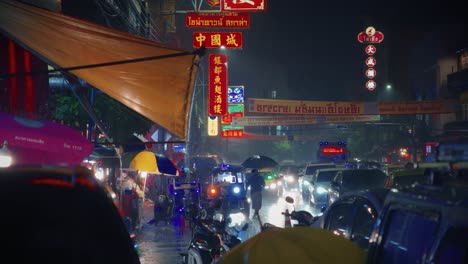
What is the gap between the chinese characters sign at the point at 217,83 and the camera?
27.1 metres

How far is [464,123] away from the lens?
71.3 feet

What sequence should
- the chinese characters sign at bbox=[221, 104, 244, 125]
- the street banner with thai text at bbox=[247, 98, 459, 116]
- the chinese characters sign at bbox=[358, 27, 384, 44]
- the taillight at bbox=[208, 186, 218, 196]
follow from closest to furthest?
the taillight at bbox=[208, 186, 218, 196], the street banner with thai text at bbox=[247, 98, 459, 116], the chinese characters sign at bbox=[358, 27, 384, 44], the chinese characters sign at bbox=[221, 104, 244, 125]

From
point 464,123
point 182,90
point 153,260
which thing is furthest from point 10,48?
point 464,123

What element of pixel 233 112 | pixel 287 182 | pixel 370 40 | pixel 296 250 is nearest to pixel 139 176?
pixel 287 182

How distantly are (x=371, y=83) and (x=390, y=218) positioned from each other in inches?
1599

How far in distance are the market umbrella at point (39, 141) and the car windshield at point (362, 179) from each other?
10.3 m

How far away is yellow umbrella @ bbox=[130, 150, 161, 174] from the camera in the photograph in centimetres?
1385

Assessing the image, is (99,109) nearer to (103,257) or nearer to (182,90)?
(182,90)

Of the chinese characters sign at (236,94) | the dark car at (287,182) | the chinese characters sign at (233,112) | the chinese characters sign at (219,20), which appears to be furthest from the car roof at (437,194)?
the chinese characters sign at (233,112)

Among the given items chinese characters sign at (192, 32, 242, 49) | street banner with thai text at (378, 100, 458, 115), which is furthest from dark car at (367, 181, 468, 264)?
street banner with thai text at (378, 100, 458, 115)

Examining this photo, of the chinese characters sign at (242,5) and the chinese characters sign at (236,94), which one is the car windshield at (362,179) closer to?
the chinese characters sign at (242,5)

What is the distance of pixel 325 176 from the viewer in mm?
20484

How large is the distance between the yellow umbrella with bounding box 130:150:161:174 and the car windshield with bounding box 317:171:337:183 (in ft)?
28.0

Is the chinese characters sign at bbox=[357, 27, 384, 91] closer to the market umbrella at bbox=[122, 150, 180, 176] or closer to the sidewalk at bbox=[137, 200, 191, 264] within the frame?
the sidewalk at bbox=[137, 200, 191, 264]
